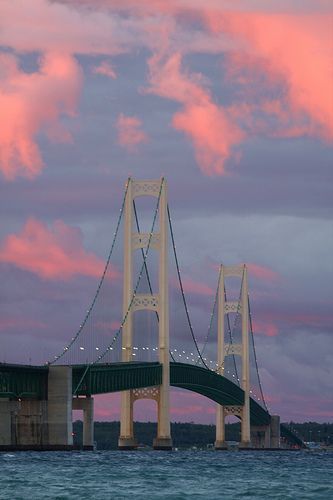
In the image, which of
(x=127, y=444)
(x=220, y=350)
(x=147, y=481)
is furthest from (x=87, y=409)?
(x=220, y=350)

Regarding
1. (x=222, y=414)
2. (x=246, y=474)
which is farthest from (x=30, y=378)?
(x=222, y=414)

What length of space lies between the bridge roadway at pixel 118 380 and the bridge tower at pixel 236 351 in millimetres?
4801

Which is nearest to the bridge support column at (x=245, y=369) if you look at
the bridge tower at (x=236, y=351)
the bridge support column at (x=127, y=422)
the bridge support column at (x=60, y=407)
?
the bridge tower at (x=236, y=351)

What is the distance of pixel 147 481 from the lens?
219 feet

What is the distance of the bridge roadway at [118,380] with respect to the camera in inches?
4146

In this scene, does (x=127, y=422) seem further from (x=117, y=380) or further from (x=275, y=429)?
(x=275, y=429)

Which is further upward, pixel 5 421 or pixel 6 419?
pixel 6 419

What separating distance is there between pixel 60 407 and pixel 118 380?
14.3m

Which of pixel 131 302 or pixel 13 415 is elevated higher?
pixel 131 302

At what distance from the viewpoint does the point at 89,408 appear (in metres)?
115

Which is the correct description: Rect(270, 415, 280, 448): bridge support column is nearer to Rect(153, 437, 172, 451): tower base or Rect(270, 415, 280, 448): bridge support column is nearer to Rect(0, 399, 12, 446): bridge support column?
Rect(153, 437, 172, 451): tower base

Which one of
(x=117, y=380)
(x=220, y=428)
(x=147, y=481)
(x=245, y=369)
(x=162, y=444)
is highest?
(x=245, y=369)

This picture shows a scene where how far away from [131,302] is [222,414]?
46765mm

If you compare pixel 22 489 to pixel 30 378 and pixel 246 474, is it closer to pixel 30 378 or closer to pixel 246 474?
pixel 246 474
